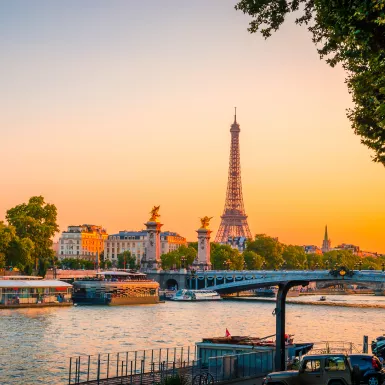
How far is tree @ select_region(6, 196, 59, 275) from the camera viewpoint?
87438 mm

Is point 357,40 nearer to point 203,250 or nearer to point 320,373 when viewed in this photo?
point 320,373

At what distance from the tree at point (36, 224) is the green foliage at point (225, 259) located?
147 feet

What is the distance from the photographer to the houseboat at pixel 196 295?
9706 cm

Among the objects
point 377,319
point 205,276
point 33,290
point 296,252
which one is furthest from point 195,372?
point 296,252

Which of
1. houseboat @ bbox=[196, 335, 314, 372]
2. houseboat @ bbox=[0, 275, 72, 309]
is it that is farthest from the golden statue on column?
houseboat @ bbox=[196, 335, 314, 372]

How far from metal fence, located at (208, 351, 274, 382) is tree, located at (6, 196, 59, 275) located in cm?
6147

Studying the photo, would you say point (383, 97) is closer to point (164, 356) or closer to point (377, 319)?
point (164, 356)

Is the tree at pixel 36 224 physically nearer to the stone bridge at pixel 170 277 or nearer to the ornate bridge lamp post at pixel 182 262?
the stone bridge at pixel 170 277

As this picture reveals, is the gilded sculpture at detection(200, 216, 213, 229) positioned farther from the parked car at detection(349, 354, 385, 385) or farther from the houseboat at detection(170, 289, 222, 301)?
the parked car at detection(349, 354, 385, 385)

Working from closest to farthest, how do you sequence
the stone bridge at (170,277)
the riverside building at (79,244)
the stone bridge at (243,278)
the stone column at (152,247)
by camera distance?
the stone bridge at (243,278) < the stone bridge at (170,277) < the stone column at (152,247) < the riverside building at (79,244)

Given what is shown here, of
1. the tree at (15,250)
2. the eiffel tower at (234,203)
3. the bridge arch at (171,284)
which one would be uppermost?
Result: the eiffel tower at (234,203)

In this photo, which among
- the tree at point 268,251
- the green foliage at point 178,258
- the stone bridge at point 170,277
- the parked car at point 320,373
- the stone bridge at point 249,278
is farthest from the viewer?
the tree at point 268,251

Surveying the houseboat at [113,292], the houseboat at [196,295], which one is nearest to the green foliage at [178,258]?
the houseboat at [196,295]

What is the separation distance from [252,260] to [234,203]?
105 feet
